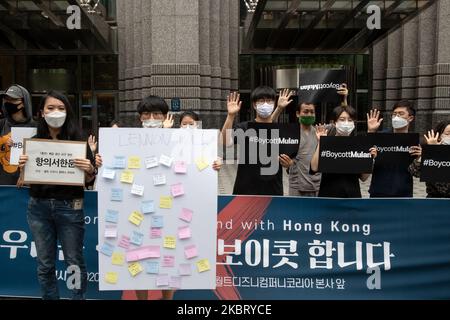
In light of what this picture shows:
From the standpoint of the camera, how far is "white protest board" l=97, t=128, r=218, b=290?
13.4 ft

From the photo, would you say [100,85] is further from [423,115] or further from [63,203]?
[63,203]

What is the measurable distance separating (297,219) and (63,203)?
2.08 m

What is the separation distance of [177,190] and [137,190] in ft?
1.08

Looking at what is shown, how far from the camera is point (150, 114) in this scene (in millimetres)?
4703

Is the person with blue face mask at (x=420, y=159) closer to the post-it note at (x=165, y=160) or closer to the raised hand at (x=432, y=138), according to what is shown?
the raised hand at (x=432, y=138)

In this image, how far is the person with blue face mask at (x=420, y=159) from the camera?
466 centimetres

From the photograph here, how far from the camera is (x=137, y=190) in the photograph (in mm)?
4090

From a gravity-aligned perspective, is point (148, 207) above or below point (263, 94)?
below

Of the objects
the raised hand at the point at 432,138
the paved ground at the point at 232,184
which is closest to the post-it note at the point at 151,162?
the raised hand at the point at 432,138

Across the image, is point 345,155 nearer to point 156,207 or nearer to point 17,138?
point 156,207

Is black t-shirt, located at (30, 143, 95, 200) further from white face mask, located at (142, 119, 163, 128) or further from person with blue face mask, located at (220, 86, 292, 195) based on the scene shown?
person with blue face mask, located at (220, 86, 292, 195)

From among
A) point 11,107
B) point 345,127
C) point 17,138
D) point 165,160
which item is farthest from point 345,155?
point 11,107

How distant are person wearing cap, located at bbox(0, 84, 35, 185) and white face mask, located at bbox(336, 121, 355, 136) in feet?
10.0
